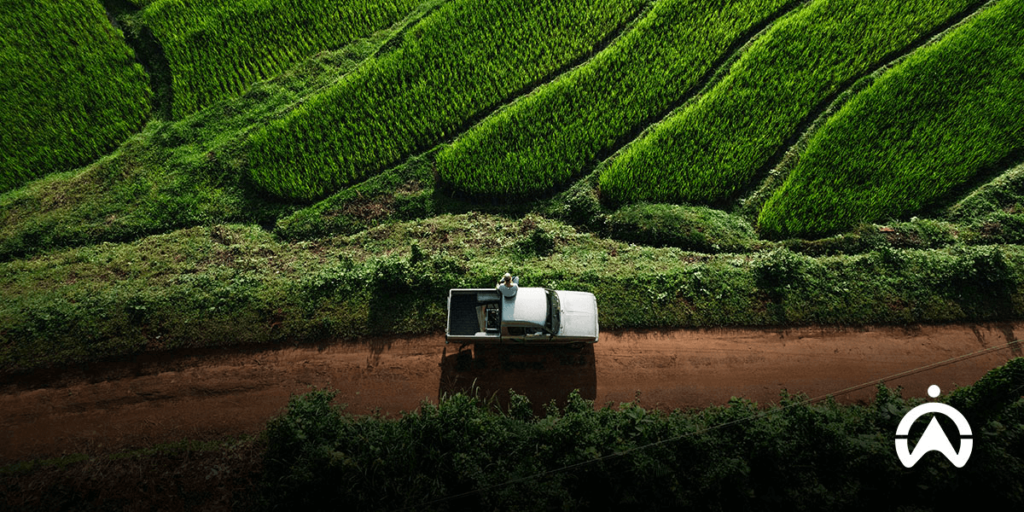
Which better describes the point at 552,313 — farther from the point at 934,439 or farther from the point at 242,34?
the point at 242,34

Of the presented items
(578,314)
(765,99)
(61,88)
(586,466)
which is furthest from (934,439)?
(61,88)

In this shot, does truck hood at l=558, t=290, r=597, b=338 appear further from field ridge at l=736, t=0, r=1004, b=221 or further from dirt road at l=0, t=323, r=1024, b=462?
field ridge at l=736, t=0, r=1004, b=221

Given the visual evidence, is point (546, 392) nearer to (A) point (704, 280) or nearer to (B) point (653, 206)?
(A) point (704, 280)

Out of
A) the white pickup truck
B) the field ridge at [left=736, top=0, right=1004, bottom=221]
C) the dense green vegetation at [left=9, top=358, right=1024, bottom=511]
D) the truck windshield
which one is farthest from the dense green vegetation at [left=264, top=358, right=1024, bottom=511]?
the field ridge at [left=736, top=0, right=1004, bottom=221]

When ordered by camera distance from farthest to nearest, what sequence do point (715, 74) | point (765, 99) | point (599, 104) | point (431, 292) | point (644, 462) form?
point (715, 74)
point (599, 104)
point (765, 99)
point (431, 292)
point (644, 462)

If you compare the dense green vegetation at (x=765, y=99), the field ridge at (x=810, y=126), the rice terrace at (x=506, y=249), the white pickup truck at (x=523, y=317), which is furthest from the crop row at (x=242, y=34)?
the field ridge at (x=810, y=126)

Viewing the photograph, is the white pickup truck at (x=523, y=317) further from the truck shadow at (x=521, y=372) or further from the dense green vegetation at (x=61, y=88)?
the dense green vegetation at (x=61, y=88)
